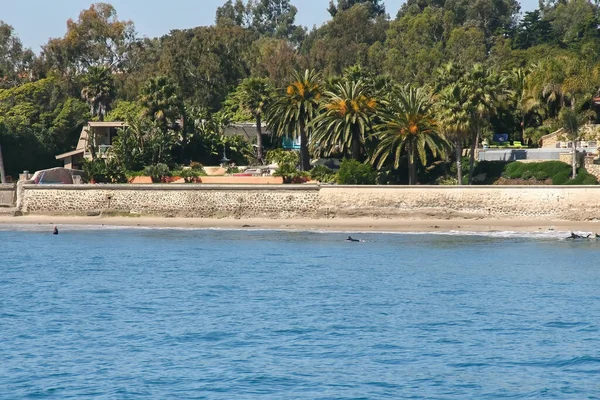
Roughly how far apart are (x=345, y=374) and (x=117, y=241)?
96.7 feet

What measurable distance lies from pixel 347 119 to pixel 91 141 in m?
20.5

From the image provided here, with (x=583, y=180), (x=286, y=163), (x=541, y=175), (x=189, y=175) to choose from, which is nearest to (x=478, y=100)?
(x=541, y=175)

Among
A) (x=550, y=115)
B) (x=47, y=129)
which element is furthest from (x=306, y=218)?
(x=47, y=129)

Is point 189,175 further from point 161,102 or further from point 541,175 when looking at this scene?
point 541,175

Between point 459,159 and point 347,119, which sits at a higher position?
point 347,119

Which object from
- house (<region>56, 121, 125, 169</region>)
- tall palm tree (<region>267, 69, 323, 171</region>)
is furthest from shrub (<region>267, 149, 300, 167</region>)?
house (<region>56, 121, 125, 169</region>)

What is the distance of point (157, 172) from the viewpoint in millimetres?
65562

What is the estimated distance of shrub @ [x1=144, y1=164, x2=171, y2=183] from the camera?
215 ft

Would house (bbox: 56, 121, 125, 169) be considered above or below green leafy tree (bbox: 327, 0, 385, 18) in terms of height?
below

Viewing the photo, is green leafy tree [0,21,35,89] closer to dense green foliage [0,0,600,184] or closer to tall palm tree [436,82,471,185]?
dense green foliage [0,0,600,184]

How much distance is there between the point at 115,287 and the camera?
39781 millimetres

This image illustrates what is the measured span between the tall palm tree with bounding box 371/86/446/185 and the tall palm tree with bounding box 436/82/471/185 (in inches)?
39.9

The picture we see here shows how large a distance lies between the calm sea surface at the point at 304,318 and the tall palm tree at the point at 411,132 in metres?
9.29

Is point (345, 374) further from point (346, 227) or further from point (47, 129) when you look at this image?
point (47, 129)
